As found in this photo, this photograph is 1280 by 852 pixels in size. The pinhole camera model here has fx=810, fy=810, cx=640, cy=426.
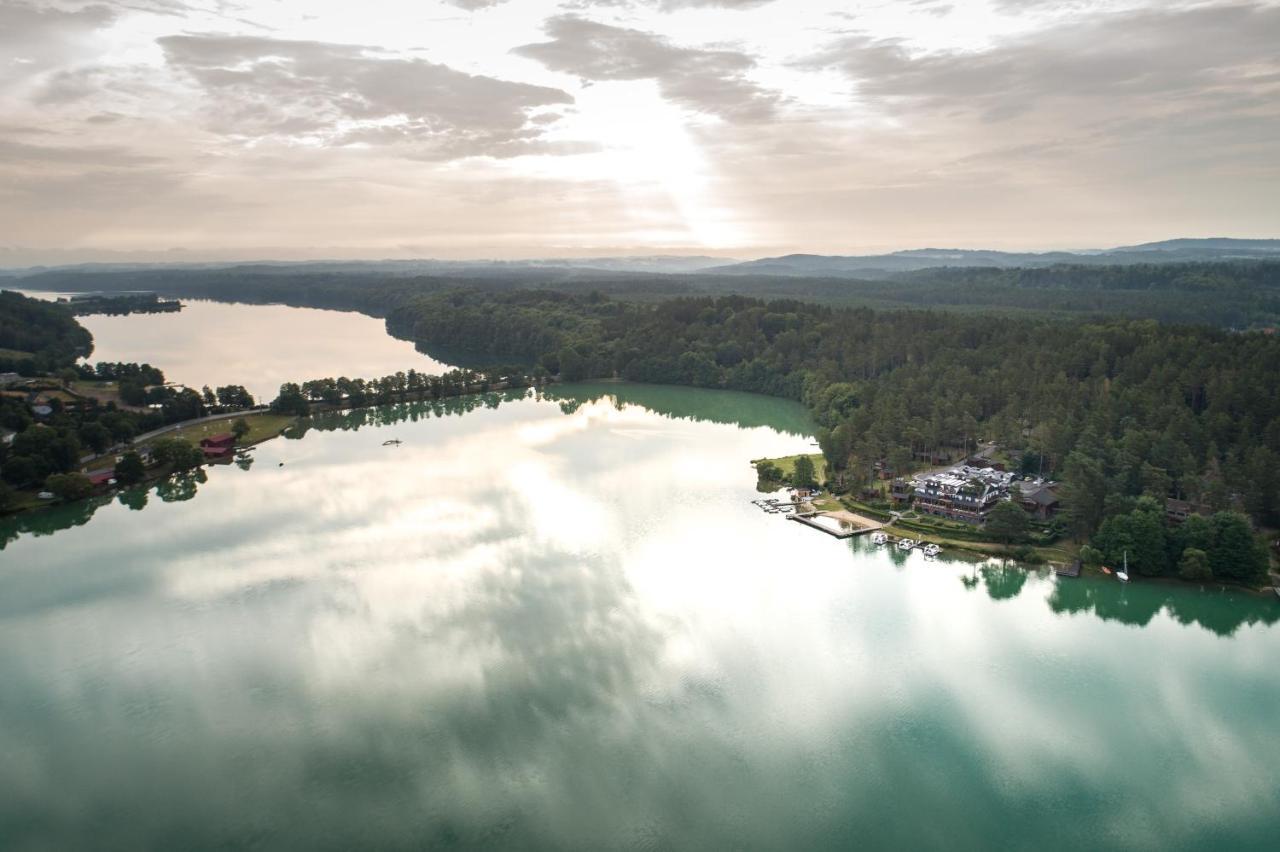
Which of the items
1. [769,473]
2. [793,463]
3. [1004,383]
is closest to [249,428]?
Result: [769,473]

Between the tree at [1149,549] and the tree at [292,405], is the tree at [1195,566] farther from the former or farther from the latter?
the tree at [292,405]

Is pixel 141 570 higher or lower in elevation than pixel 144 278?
lower

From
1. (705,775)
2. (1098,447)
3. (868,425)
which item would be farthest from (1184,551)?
(705,775)

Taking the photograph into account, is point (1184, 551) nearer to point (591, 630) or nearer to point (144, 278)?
point (591, 630)

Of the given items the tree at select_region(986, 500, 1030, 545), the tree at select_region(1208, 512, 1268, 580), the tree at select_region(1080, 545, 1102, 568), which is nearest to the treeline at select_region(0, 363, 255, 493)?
the tree at select_region(986, 500, 1030, 545)

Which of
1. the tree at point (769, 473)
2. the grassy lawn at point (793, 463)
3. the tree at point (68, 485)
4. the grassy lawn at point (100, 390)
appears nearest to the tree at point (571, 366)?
the grassy lawn at point (793, 463)

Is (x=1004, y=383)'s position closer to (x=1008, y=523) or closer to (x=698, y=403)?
(x=1008, y=523)
